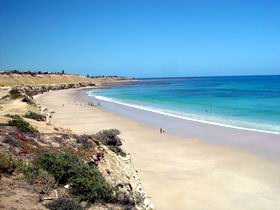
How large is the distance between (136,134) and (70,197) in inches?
676

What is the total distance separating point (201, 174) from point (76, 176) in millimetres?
8255

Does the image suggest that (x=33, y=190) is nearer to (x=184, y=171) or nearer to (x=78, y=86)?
(x=184, y=171)

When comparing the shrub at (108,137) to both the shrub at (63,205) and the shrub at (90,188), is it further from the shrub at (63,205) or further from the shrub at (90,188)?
the shrub at (63,205)

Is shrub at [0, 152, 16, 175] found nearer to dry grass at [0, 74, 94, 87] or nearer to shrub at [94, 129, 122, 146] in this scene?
shrub at [94, 129, 122, 146]

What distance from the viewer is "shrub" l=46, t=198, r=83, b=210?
6.66 meters

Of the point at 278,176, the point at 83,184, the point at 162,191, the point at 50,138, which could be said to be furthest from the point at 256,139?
the point at 83,184

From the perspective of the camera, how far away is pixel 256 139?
867 inches

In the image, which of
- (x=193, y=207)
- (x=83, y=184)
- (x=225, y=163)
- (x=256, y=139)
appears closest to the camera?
(x=83, y=184)

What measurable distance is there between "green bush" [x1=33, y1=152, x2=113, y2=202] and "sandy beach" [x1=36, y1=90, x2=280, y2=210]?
3922 mm

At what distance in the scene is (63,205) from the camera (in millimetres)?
6711

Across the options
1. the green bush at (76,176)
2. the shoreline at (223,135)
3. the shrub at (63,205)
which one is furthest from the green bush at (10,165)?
the shoreline at (223,135)

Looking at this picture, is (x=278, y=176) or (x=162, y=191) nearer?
(x=162, y=191)

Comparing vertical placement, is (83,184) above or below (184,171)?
above

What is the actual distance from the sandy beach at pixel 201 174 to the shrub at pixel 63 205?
5243 millimetres
